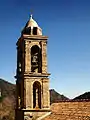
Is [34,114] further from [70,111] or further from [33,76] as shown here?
[70,111]

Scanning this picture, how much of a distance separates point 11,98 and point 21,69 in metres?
35.3

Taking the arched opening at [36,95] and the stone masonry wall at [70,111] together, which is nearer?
the stone masonry wall at [70,111]

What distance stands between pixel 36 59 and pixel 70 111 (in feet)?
13.5

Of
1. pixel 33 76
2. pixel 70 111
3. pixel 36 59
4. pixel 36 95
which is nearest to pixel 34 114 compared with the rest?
pixel 36 95

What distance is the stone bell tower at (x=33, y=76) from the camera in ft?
55.9

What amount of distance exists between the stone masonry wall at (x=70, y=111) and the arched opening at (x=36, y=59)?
2439mm

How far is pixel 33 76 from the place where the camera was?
56.7 feet

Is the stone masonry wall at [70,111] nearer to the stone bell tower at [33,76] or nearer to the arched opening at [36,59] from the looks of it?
the stone bell tower at [33,76]

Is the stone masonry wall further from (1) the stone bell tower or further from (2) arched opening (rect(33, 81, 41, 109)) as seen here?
(2) arched opening (rect(33, 81, 41, 109))

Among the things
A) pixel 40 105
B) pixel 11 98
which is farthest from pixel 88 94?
pixel 11 98

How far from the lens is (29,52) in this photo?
690 inches

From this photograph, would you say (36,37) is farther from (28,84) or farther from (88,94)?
(88,94)

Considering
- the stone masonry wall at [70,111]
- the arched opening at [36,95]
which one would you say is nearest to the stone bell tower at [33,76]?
the arched opening at [36,95]

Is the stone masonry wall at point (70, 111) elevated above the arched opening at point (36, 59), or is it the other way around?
the arched opening at point (36, 59)
